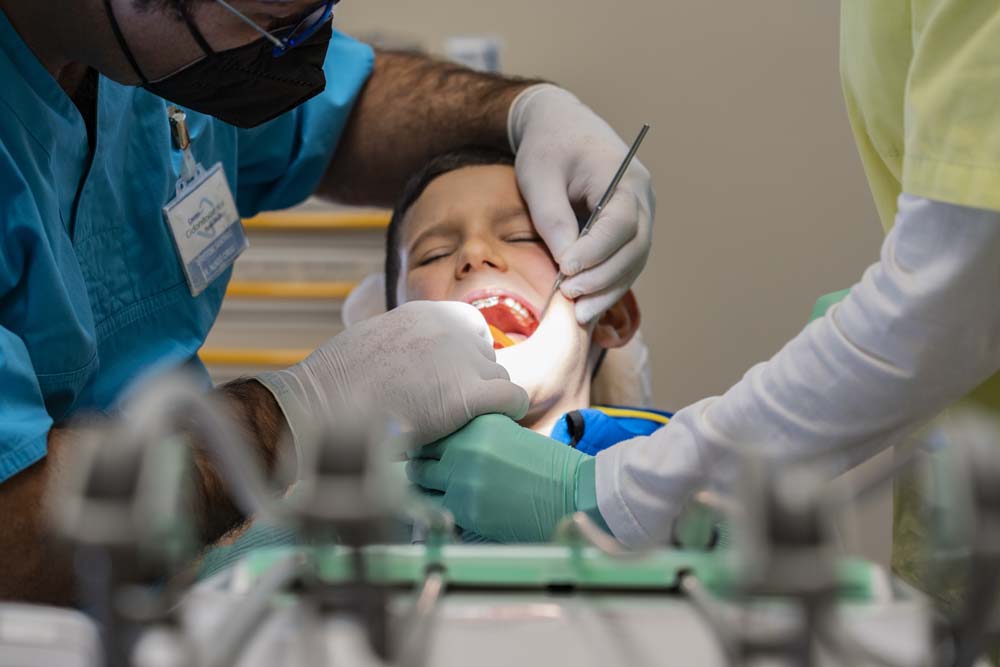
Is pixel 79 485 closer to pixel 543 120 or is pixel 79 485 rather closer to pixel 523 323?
pixel 523 323

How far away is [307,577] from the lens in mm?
581

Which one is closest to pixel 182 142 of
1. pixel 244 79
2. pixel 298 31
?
pixel 244 79

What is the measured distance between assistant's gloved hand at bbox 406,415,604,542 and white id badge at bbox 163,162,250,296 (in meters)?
0.63

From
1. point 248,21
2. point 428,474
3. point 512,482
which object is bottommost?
point 428,474

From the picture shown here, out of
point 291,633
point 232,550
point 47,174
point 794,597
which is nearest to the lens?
point 794,597

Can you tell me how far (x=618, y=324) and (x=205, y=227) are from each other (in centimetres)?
83

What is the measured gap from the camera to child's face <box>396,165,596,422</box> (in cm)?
160

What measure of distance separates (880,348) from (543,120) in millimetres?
1049

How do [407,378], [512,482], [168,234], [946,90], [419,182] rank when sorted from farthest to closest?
[419,182]
[168,234]
[407,378]
[512,482]
[946,90]

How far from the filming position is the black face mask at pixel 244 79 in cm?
137

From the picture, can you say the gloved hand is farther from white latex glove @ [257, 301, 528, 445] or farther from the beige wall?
the beige wall

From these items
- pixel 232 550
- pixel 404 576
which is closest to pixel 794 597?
pixel 404 576

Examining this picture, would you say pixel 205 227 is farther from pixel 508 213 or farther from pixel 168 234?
pixel 508 213

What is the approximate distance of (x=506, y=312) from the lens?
1680 mm
